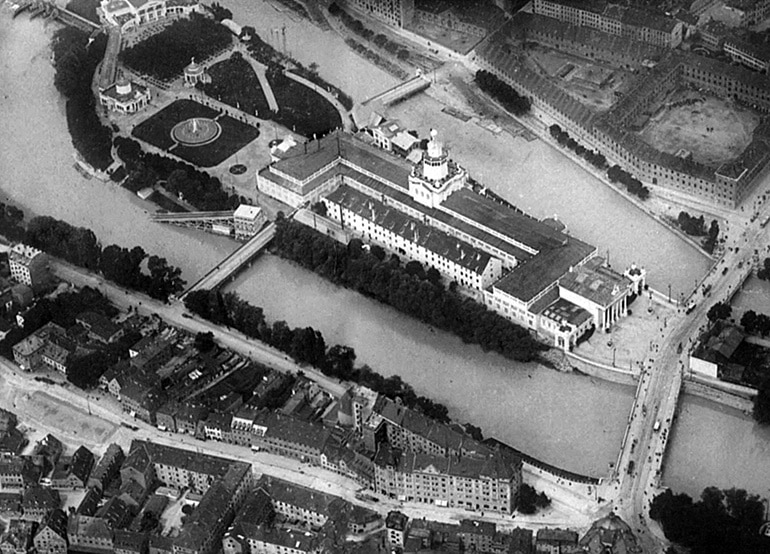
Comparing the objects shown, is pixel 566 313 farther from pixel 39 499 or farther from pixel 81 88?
pixel 81 88

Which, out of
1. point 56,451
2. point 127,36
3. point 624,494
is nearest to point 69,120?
point 127,36

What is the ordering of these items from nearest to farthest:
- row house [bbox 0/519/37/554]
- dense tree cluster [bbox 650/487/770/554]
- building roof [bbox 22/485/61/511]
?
dense tree cluster [bbox 650/487/770/554], row house [bbox 0/519/37/554], building roof [bbox 22/485/61/511]

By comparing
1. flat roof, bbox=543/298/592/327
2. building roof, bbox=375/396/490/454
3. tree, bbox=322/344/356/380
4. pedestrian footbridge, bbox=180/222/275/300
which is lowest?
pedestrian footbridge, bbox=180/222/275/300

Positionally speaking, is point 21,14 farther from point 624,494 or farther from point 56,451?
point 624,494

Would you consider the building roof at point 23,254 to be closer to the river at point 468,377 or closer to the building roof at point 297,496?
the river at point 468,377

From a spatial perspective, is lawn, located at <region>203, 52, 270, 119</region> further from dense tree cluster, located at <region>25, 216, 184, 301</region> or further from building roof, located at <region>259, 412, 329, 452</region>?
building roof, located at <region>259, 412, 329, 452</region>

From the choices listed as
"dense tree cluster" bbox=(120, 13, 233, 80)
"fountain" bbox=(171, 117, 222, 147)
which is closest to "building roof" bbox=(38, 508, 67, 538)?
"fountain" bbox=(171, 117, 222, 147)

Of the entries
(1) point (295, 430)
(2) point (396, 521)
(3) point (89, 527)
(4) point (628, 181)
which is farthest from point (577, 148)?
(3) point (89, 527)

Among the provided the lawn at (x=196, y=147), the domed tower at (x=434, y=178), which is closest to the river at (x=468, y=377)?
the domed tower at (x=434, y=178)
